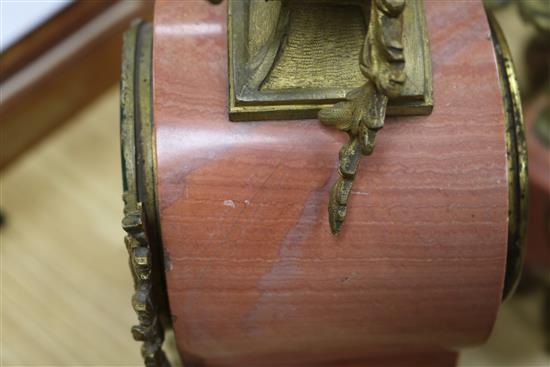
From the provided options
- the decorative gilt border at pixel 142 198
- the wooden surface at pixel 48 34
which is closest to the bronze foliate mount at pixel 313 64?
the decorative gilt border at pixel 142 198

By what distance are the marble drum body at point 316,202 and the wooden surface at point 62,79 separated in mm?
473

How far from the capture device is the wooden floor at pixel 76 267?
1065 millimetres

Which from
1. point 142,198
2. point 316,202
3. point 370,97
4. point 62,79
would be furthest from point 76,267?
point 370,97

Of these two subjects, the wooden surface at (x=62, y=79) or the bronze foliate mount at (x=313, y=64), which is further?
the wooden surface at (x=62, y=79)

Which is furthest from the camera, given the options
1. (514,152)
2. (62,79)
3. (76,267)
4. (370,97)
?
(62,79)

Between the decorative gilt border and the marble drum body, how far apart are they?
0.05 ft

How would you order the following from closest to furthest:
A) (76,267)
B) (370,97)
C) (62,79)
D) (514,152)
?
(370,97) → (514,152) → (76,267) → (62,79)

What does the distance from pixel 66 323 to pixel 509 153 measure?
0.67 meters

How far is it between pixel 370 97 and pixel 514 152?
21cm

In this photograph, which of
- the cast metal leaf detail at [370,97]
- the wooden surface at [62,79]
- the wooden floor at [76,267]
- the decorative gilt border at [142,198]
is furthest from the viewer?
the wooden surface at [62,79]

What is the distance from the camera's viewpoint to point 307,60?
0.79 metres

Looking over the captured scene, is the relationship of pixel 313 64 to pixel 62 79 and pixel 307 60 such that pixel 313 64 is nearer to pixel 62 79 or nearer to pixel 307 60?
pixel 307 60

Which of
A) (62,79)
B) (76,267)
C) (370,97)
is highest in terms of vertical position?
→ (370,97)

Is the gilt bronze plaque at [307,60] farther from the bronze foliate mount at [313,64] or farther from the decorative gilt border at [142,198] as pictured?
the decorative gilt border at [142,198]
